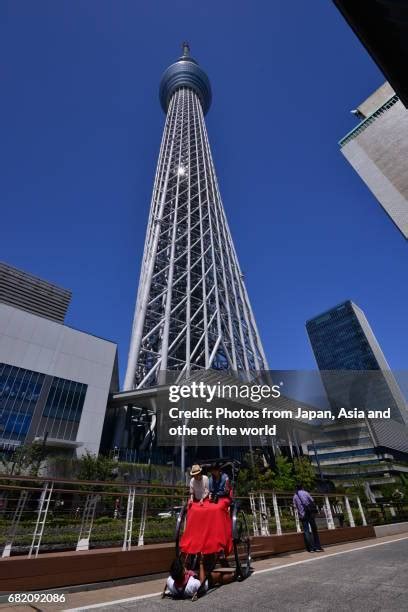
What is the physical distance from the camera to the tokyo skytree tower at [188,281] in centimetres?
4081

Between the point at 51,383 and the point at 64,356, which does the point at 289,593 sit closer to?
the point at 51,383

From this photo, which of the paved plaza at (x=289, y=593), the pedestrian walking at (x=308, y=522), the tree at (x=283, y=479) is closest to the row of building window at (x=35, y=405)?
the tree at (x=283, y=479)

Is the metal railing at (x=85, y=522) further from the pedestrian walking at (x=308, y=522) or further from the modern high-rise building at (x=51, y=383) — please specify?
the modern high-rise building at (x=51, y=383)

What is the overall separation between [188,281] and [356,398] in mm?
66970

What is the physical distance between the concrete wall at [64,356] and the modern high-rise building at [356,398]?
22.6m

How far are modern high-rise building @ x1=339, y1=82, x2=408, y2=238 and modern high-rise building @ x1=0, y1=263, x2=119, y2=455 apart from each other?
82.2 ft

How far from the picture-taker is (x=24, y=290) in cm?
5753

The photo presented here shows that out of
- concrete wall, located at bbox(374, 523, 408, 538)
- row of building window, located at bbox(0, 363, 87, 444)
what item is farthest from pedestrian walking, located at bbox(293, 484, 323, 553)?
row of building window, located at bbox(0, 363, 87, 444)

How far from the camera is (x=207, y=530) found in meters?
3.78

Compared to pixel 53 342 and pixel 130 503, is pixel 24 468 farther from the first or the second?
pixel 130 503

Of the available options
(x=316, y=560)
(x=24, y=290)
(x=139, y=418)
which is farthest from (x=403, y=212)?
(x=24, y=290)

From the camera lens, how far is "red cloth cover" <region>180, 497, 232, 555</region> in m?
3.69

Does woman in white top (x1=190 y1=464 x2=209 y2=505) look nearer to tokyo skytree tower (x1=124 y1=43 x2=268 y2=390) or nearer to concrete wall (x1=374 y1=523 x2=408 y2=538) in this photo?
concrete wall (x1=374 y1=523 x2=408 y2=538)

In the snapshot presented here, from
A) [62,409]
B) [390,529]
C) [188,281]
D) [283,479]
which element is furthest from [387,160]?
[188,281]
